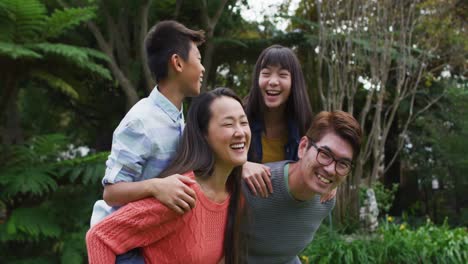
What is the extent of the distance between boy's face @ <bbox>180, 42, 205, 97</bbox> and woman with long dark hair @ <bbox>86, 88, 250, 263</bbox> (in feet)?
0.32

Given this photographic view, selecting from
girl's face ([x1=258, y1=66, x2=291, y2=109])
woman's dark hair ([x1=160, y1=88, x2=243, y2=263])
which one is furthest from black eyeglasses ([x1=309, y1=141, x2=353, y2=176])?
girl's face ([x1=258, y1=66, x2=291, y2=109])

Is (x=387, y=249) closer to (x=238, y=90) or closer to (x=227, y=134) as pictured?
(x=227, y=134)

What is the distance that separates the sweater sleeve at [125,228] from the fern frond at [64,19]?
3.62 m

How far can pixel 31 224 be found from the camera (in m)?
4.84

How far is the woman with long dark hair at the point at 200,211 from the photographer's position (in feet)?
5.60

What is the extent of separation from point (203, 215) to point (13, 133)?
15.4ft

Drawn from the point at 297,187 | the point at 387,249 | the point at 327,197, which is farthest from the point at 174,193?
the point at 387,249

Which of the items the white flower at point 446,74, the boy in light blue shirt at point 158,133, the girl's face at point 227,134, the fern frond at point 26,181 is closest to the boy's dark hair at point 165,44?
the boy in light blue shirt at point 158,133

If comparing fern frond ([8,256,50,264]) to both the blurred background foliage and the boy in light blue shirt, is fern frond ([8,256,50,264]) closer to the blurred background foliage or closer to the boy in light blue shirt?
the blurred background foliage

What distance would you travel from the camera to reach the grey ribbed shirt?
87.4 inches

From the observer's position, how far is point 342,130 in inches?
81.7

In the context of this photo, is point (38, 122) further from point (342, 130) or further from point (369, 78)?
point (342, 130)

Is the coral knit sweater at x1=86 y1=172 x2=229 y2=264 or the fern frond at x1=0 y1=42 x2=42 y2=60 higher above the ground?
the fern frond at x1=0 y1=42 x2=42 y2=60

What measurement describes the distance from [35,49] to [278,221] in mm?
3456
